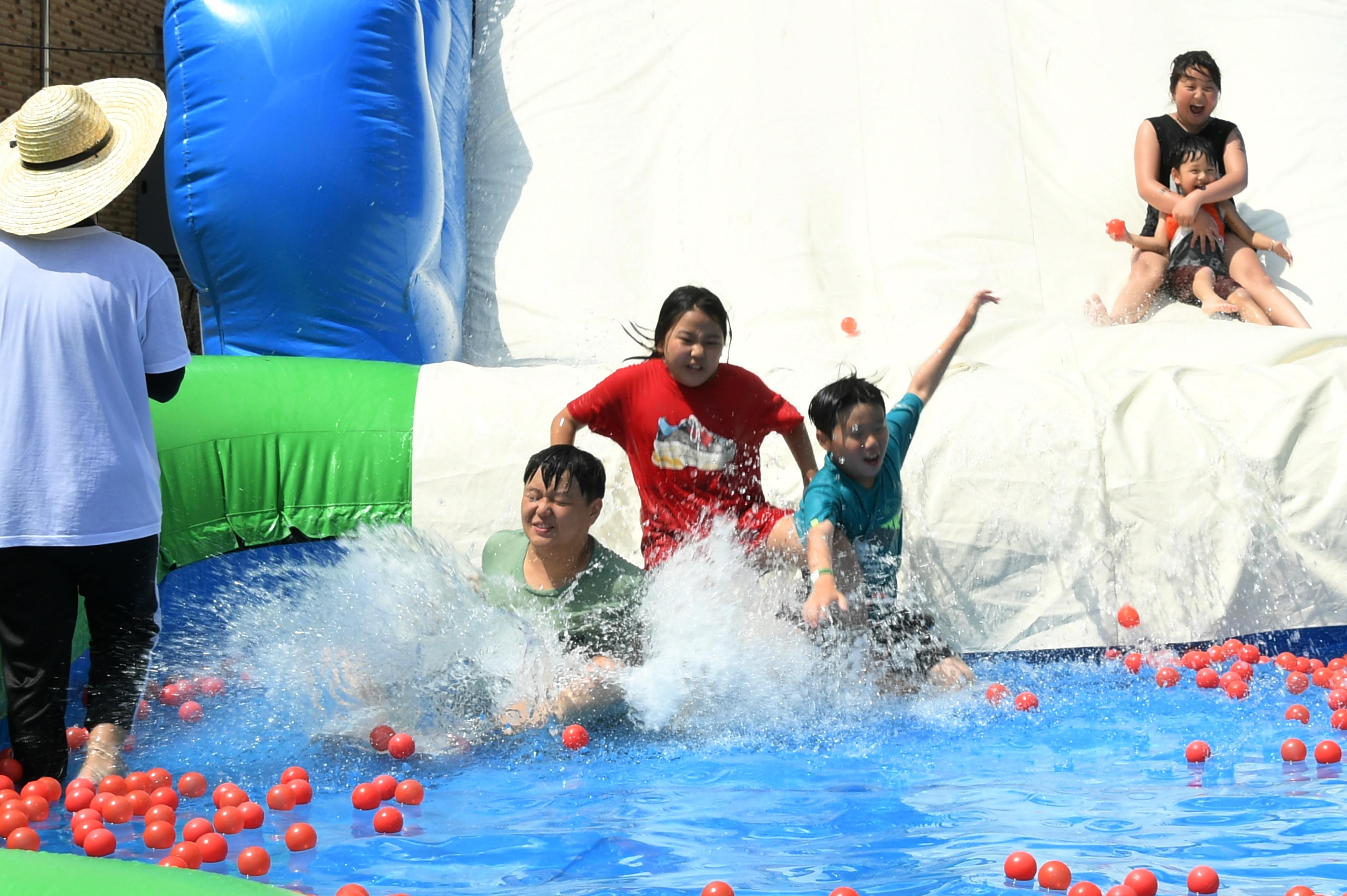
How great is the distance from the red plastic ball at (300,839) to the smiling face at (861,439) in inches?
51.5

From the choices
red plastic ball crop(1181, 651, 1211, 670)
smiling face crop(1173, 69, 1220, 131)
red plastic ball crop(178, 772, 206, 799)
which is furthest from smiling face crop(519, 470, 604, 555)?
smiling face crop(1173, 69, 1220, 131)

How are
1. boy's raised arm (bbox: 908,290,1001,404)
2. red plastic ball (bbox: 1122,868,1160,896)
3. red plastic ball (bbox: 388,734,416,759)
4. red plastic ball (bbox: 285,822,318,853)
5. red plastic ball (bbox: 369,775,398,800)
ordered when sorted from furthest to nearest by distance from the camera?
boy's raised arm (bbox: 908,290,1001,404) < red plastic ball (bbox: 388,734,416,759) < red plastic ball (bbox: 369,775,398,800) < red plastic ball (bbox: 285,822,318,853) < red plastic ball (bbox: 1122,868,1160,896)

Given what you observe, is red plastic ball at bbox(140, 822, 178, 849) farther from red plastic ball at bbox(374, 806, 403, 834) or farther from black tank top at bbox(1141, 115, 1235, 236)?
black tank top at bbox(1141, 115, 1235, 236)

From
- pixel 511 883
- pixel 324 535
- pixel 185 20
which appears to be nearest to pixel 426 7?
pixel 185 20

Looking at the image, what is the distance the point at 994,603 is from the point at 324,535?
1.58m

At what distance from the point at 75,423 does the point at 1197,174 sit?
3.57 meters

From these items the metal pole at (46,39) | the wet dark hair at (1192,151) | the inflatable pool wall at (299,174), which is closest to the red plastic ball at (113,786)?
the inflatable pool wall at (299,174)

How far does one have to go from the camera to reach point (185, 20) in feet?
11.8

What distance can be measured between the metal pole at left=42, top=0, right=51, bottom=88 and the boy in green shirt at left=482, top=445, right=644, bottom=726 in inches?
254

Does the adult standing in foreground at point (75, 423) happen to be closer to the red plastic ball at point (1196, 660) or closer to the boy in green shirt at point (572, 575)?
the boy in green shirt at point (572, 575)

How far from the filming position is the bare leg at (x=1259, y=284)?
3.97 meters

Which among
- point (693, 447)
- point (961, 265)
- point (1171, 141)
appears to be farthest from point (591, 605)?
point (1171, 141)

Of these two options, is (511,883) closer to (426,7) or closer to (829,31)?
(426,7)

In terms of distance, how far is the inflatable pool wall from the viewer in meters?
3.48
